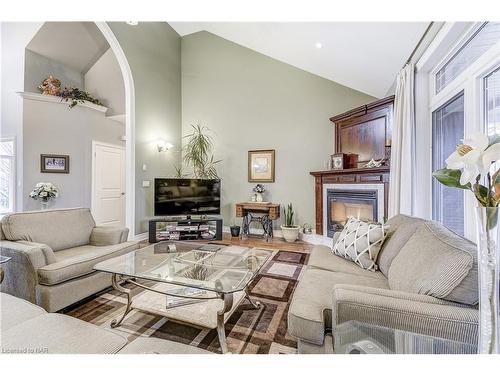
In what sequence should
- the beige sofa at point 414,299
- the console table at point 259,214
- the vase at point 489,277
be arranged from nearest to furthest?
the vase at point 489,277 → the beige sofa at point 414,299 → the console table at point 259,214

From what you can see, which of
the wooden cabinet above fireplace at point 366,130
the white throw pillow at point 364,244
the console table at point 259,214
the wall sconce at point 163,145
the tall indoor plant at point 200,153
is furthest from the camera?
the tall indoor plant at point 200,153

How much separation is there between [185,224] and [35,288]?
2540 mm

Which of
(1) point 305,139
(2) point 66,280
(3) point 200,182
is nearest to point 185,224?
(3) point 200,182

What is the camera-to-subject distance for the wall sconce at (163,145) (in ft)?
15.0

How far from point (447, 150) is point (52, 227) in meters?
3.93

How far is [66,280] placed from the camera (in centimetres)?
184

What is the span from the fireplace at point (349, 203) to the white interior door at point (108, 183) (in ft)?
14.4

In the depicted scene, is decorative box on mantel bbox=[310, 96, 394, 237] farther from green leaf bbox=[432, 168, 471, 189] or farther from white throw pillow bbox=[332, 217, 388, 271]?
green leaf bbox=[432, 168, 471, 189]

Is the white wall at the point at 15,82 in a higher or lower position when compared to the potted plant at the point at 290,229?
higher

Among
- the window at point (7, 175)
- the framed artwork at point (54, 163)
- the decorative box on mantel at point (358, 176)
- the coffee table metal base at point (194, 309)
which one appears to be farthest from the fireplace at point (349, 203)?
the window at point (7, 175)

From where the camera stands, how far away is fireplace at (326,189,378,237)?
341 centimetres

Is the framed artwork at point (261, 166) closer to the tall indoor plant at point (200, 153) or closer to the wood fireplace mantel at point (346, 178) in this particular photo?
the tall indoor plant at point (200, 153)

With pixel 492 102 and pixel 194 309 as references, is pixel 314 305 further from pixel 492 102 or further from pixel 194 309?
pixel 492 102
